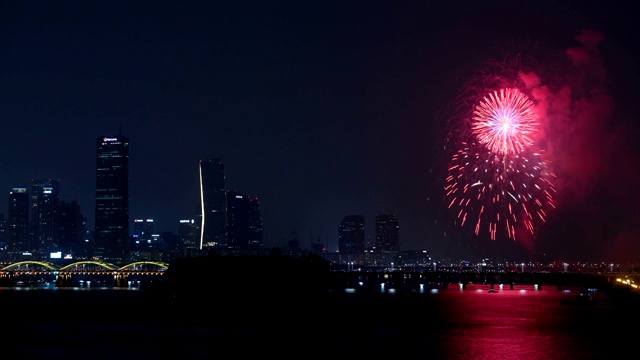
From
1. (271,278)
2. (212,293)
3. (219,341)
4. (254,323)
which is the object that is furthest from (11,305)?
(219,341)

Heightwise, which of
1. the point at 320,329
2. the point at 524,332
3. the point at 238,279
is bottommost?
the point at 524,332

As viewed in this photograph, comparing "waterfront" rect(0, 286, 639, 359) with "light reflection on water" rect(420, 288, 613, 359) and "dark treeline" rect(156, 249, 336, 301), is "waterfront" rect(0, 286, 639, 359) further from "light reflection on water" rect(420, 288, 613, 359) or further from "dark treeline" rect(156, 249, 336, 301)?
"dark treeline" rect(156, 249, 336, 301)

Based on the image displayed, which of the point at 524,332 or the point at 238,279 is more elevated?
the point at 238,279

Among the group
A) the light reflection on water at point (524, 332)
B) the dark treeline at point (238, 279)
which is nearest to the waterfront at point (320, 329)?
the light reflection on water at point (524, 332)

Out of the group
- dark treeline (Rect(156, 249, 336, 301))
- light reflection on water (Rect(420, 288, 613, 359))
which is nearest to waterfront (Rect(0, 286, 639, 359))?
light reflection on water (Rect(420, 288, 613, 359))

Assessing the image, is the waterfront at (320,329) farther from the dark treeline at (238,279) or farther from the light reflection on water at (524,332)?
the dark treeline at (238,279)

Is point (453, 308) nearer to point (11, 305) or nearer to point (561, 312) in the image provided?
point (561, 312)

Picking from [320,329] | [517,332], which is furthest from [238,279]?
[517,332]

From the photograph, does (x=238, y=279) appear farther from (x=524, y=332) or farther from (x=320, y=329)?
(x=524, y=332)
